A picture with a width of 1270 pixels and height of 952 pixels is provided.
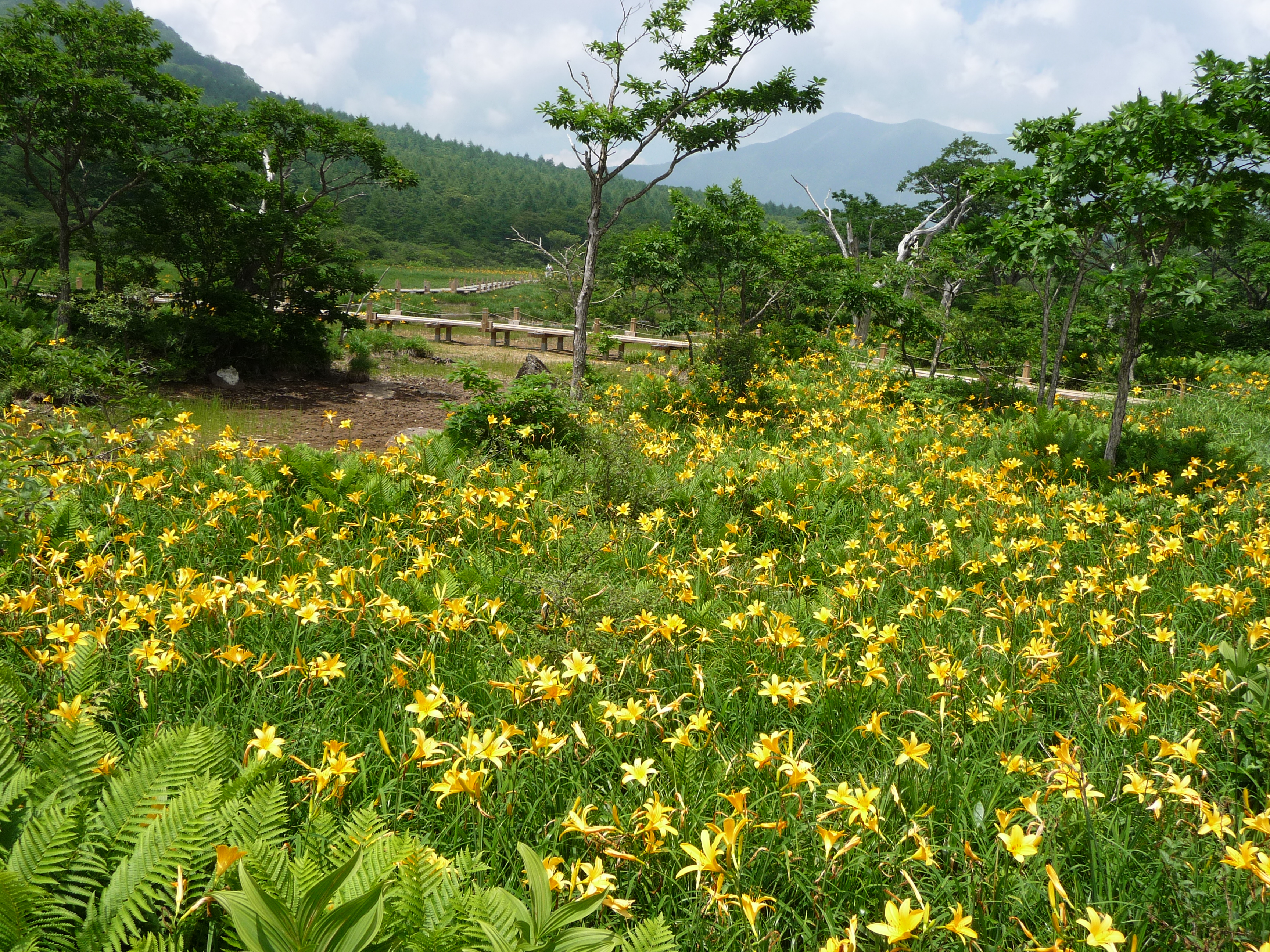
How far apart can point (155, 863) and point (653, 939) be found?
983 millimetres

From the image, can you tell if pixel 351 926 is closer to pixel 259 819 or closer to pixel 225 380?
pixel 259 819

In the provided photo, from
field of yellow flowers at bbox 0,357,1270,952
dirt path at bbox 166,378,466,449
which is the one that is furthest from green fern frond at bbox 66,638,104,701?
dirt path at bbox 166,378,466,449

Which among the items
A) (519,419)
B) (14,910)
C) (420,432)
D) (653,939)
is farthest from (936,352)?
(14,910)

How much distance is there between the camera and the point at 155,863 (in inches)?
52.9

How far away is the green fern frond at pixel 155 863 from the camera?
1.29 metres

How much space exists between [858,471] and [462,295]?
103 ft

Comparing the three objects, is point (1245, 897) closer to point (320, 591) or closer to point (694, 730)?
point (694, 730)

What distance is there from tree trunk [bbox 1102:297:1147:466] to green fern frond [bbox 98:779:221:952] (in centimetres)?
647

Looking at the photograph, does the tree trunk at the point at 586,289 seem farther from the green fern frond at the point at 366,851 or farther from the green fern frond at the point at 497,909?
the green fern frond at the point at 497,909

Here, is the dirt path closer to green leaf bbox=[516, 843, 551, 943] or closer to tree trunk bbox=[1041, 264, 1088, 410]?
green leaf bbox=[516, 843, 551, 943]

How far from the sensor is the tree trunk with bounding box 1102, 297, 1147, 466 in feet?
18.6

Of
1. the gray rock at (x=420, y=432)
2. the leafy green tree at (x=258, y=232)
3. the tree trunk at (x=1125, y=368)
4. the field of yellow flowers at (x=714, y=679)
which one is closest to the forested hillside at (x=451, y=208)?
the leafy green tree at (x=258, y=232)

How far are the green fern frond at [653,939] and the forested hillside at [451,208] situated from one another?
3213 centimetres

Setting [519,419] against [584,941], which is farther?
[519,419]
